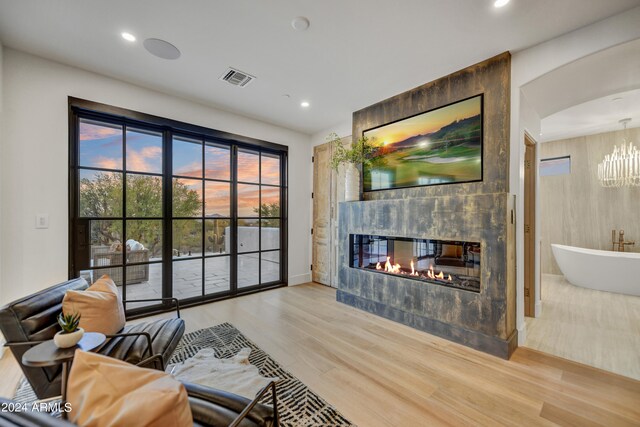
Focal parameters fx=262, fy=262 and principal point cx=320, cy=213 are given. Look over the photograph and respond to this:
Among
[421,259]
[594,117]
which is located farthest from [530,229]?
[594,117]

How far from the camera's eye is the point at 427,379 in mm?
2051

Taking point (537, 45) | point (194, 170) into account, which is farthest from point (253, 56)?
point (537, 45)

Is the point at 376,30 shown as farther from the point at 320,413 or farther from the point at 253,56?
the point at 320,413

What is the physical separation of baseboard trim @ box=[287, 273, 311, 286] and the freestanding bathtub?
4.63 m

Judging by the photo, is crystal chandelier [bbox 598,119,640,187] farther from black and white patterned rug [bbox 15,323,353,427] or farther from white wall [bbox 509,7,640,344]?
black and white patterned rug [bbox 15,323,353,427]

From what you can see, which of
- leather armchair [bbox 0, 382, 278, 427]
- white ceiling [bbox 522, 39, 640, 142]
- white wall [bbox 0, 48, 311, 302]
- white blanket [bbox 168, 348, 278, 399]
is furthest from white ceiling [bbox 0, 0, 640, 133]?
white blanket [bbox 168, 348, 278, 399]

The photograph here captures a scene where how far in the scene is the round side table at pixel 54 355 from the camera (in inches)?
49.3

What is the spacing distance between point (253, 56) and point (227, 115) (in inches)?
60.8

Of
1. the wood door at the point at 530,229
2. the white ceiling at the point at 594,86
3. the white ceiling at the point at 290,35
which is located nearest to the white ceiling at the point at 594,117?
the white ceiling at the point at 594,86

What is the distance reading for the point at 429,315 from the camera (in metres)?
2.85

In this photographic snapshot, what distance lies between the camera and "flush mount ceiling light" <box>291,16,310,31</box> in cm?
210

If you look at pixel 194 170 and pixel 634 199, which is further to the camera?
pixel 634 199

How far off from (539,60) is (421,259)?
2.21 m

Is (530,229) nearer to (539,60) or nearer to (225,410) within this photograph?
(539,60)
